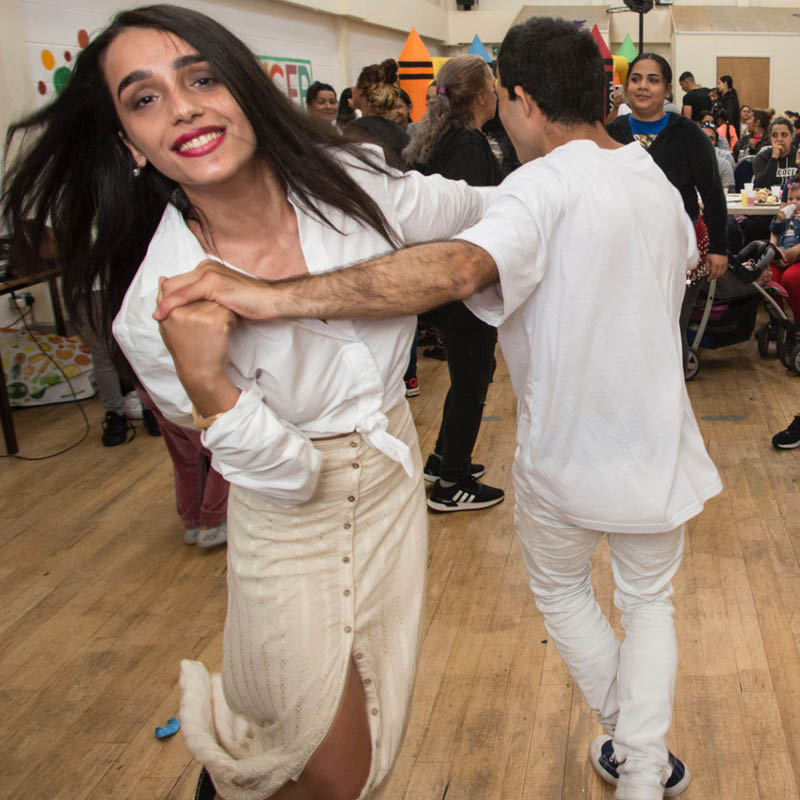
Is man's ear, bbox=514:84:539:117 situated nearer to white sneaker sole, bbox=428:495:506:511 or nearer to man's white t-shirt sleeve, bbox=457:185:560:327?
man's white t-shirt sleeve, bbox=457:185:560:327

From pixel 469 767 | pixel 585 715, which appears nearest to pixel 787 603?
pixel 585 715

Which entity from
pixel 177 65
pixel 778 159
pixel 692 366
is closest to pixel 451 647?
pixel 177 65

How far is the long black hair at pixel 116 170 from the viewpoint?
1.30 metres

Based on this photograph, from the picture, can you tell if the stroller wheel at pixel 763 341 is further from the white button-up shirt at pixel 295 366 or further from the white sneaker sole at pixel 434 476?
the white button-up shirt at pixel 295 366

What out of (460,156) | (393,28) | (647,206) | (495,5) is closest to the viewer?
(647,206)

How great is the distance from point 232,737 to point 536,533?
695 millimetres

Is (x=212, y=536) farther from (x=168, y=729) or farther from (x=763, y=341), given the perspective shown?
(x=763, y=341)

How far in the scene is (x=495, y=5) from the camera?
19.4 metres

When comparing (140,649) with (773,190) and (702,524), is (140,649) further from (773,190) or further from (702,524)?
(773,190)

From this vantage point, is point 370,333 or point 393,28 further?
point 393,28

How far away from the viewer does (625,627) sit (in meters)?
1.89

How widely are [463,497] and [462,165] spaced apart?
1.17 m

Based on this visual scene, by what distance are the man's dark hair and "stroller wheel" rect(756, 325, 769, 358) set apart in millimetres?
3858

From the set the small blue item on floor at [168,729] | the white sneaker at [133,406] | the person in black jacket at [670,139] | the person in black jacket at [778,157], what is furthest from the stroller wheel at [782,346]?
the small blue item on floor at [168,729]
